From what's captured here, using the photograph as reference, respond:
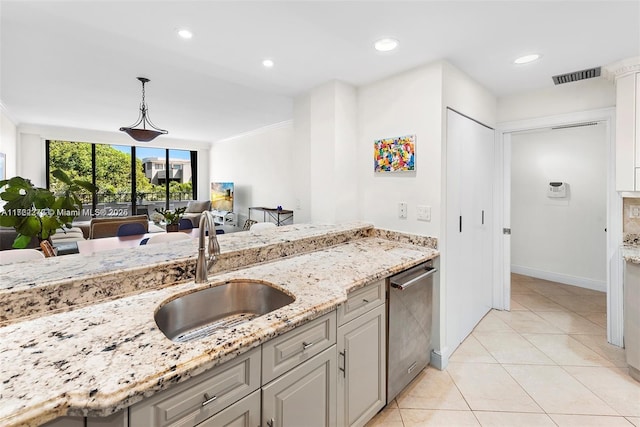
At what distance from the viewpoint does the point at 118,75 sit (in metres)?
3.05

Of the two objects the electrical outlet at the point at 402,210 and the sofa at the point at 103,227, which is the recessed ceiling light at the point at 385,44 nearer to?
the electrical outlet at the point at 402,210

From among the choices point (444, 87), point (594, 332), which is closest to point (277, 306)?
point (444, 87)

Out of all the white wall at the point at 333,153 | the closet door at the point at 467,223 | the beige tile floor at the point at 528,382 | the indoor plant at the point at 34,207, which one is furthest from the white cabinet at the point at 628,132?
the indoor plant at the point at 34,207

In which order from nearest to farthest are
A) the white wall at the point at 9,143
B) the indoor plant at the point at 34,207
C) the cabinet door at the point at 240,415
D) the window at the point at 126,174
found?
the cabinet door at the point at 240,415 → the indoor plant at the point at 34,207 → the white wall at the point at 9,143 → the window at the point at 126,174

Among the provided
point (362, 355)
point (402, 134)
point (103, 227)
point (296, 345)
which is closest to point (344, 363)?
point (362, 355)

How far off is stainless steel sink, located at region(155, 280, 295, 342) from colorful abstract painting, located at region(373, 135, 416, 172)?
1.48 metres

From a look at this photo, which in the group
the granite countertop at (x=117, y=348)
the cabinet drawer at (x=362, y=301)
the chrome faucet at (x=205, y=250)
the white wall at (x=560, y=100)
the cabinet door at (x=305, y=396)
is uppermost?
the white wall at (x=560, y=100)

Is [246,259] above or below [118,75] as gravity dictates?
below

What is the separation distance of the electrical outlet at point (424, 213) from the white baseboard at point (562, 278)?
119 inches

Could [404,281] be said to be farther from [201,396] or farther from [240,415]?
[201,396]

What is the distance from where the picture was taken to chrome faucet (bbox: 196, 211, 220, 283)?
1.46 meters

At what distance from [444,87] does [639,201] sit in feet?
6.07

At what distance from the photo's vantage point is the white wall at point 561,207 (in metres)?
3.68

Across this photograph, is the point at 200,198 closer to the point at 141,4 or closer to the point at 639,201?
the point at 141,4
